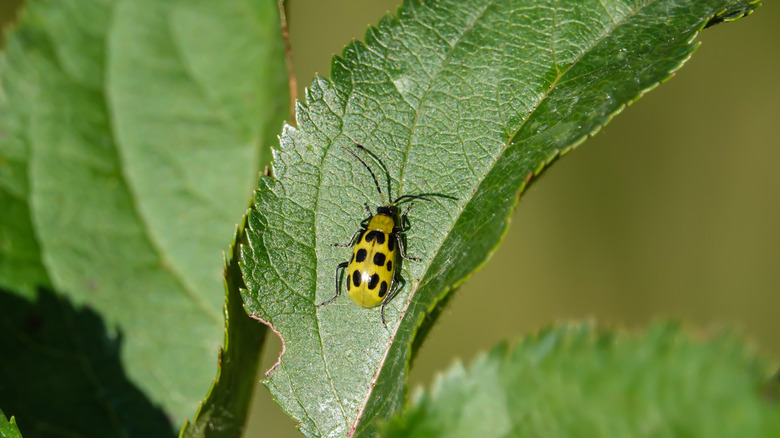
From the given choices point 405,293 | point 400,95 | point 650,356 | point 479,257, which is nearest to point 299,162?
point 400,95

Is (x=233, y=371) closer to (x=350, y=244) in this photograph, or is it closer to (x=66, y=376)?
(x=350, y=244)

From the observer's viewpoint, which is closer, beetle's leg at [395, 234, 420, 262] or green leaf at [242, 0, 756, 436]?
green leaf at [242, 0, 756, 436]

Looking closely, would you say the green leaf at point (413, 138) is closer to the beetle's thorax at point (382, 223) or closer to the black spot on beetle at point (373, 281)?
the black spot on beetle at point (373, 281)

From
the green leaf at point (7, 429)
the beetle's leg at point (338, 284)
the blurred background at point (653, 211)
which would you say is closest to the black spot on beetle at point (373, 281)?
the beetle's leg at point (338, 284)

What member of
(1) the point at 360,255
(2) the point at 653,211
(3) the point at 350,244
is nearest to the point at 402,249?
(3) the point at 350,244

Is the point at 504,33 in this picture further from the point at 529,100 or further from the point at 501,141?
the point at 501,141

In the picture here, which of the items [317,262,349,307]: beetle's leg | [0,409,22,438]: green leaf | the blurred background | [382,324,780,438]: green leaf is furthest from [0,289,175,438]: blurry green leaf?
the blurred background

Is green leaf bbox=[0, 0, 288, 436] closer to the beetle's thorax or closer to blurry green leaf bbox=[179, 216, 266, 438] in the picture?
blurry green leaf bbox=[179, 216, 266, 438]
